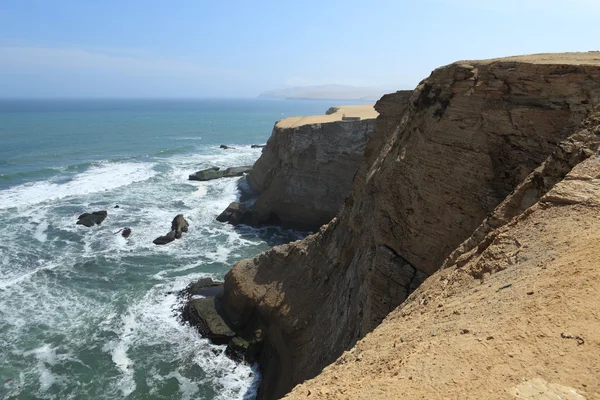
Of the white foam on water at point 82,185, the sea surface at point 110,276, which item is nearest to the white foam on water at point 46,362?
the sea surface at point 110,276

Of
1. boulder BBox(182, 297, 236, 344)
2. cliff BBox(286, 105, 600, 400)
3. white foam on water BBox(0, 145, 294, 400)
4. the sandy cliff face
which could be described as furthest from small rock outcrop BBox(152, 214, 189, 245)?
cliff BBox(286, 105, 600, 400)

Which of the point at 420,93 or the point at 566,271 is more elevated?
the point at 420,93

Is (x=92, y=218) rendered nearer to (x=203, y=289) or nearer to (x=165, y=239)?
(x=165, y=239)

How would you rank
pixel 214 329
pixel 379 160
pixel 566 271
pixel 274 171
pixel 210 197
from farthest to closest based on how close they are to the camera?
pixel 210 197
pixel 274 171
pixel 214 329
pixel 379 160
pixel 566 271

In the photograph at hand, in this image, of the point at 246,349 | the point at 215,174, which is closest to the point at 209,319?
the point at 246,349

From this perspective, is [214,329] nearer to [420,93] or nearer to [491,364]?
[420,93]

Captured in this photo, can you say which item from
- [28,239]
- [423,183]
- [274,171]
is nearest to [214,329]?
[423,183]
